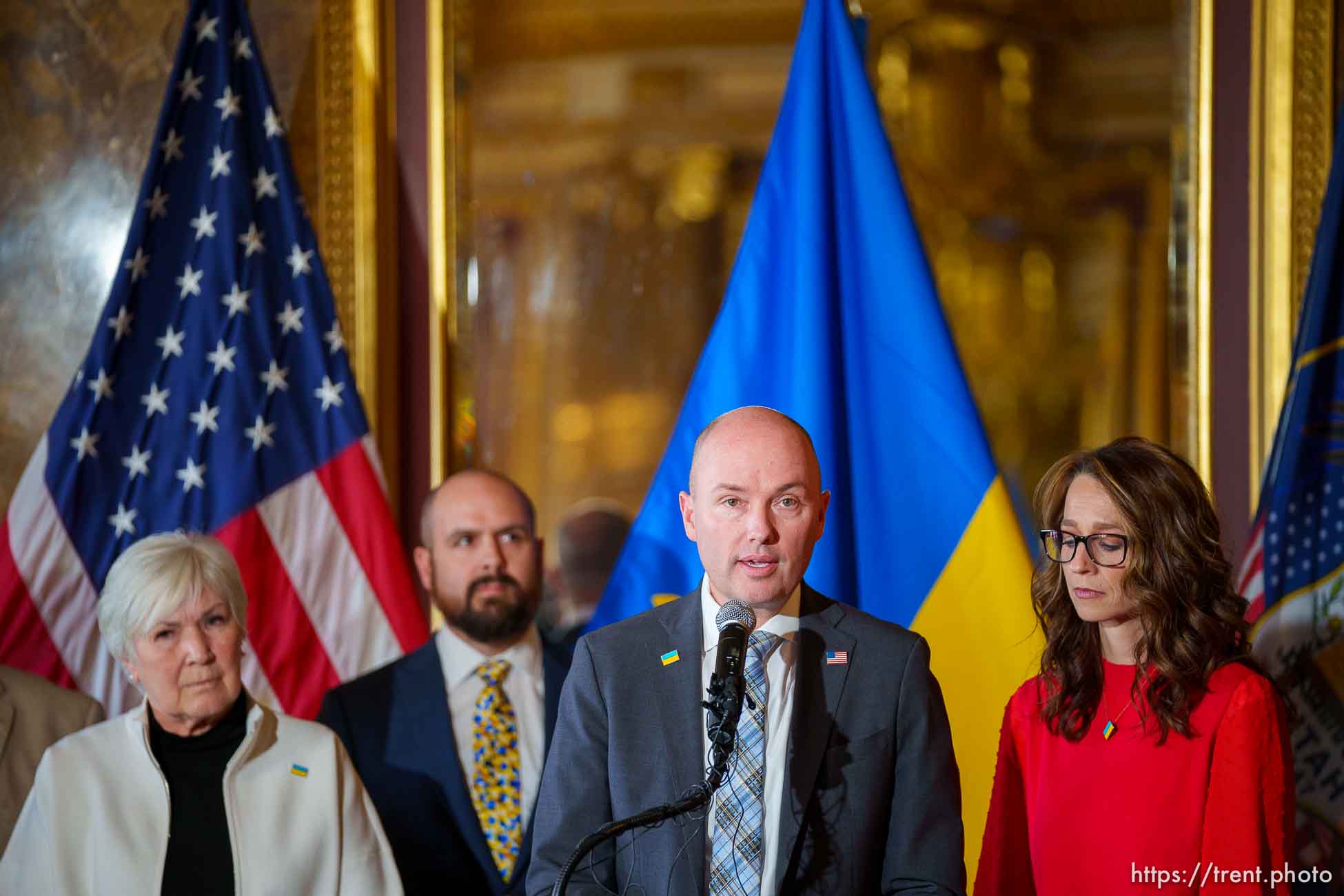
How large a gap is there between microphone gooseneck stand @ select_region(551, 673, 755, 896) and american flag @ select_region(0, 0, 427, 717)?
8.02ft

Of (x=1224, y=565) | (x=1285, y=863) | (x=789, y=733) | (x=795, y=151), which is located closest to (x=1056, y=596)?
(x=1224, y=565)

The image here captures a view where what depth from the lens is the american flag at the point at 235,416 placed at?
409 centimetres

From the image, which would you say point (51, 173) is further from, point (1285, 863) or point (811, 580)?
point (1285, 863)

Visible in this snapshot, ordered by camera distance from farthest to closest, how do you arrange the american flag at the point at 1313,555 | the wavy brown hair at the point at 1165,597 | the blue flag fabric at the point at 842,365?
the american flag at the point at 1313,555 < the blue flag fabric at the point at 842,365 < the wavy brown hair at the point at 1165,597

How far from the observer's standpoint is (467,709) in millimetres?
3744

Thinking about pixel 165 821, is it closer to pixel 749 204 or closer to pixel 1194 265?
pixel 749 204

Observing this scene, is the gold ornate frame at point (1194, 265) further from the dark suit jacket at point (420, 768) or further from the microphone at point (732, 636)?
the microphone at point (732, 636)

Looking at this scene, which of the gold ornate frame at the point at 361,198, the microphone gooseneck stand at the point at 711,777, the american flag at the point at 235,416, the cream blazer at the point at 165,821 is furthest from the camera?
the gold ornate frame at the point at 361,198

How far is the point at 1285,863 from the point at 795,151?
2.16m

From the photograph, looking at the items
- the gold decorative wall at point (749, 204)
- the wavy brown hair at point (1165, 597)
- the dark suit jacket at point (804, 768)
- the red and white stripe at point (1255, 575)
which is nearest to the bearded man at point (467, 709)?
the gold decorative wall at point (749, 204)

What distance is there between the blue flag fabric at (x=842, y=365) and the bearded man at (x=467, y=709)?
0.29m

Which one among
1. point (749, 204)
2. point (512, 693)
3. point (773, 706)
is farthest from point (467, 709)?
point (749, 204)

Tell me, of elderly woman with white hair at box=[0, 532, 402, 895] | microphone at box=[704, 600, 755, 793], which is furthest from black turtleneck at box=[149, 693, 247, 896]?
microphone at box=[704, 600, 755, 793]

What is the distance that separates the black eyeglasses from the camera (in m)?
2.59
